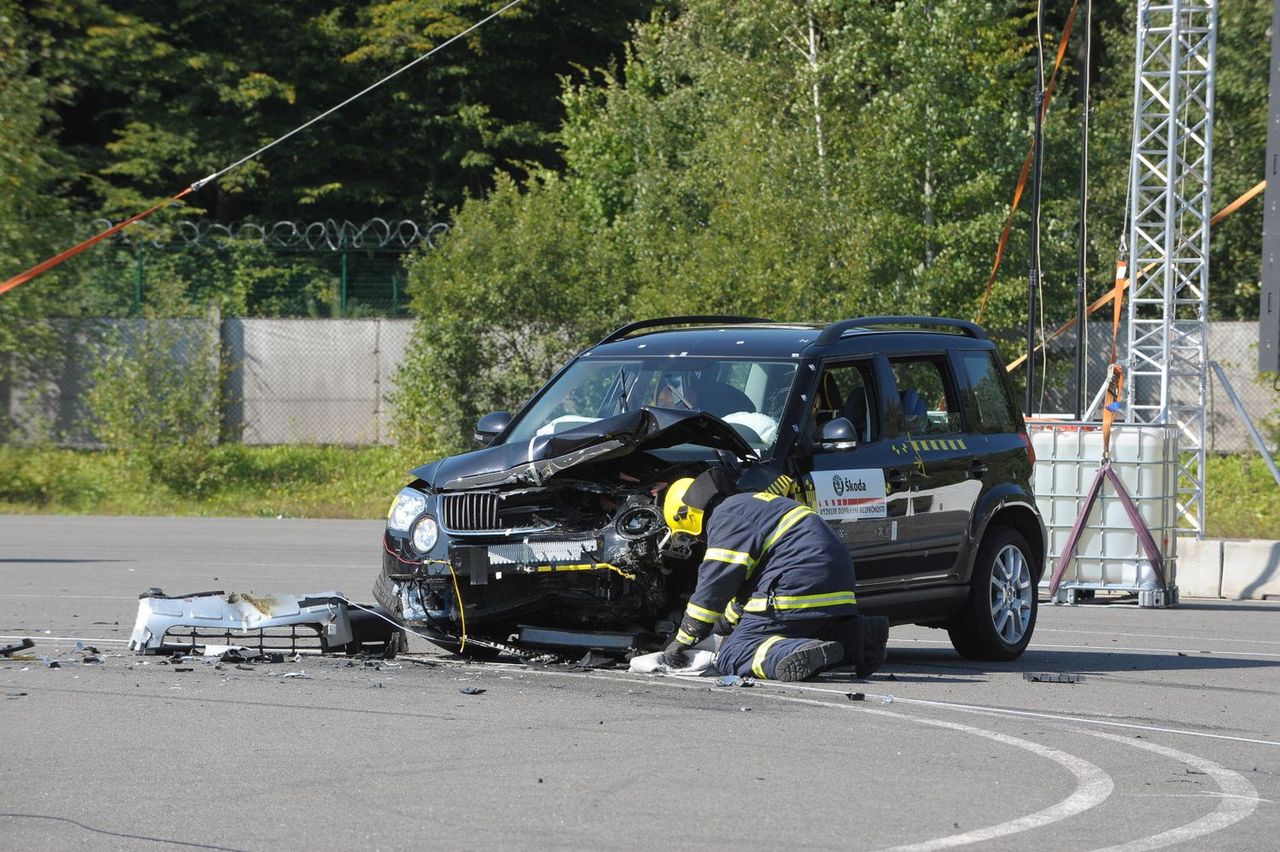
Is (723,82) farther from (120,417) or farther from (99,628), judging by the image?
(99,628)

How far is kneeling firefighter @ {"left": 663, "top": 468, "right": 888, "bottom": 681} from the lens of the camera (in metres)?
8.77

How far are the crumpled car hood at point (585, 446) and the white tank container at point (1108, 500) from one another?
6.62m

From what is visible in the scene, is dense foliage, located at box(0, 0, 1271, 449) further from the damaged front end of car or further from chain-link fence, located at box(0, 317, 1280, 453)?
the damaged front end of car

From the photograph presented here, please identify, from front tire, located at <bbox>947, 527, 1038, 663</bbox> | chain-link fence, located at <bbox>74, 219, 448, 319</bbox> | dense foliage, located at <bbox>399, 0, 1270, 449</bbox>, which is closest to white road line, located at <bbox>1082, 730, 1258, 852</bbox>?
front tire, located at <bbox>947, 527, 1038, 663</bbox>

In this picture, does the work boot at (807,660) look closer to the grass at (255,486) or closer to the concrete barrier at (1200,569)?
the concrete barrier at (1200,569)

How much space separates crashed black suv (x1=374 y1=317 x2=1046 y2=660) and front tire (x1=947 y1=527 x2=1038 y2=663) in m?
0.01

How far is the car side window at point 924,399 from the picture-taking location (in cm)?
1034

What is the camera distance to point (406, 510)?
951 cm

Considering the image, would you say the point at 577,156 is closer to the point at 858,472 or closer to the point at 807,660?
the point at 858,472

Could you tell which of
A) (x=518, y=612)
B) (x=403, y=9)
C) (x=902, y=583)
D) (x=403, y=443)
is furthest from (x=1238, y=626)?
(x=403, y=9)

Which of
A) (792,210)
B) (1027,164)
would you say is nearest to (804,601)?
(1027,164)

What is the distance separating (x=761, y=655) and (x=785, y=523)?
0.70m

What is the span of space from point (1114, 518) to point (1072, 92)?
24.7 m

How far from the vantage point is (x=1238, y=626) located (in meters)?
13.4
